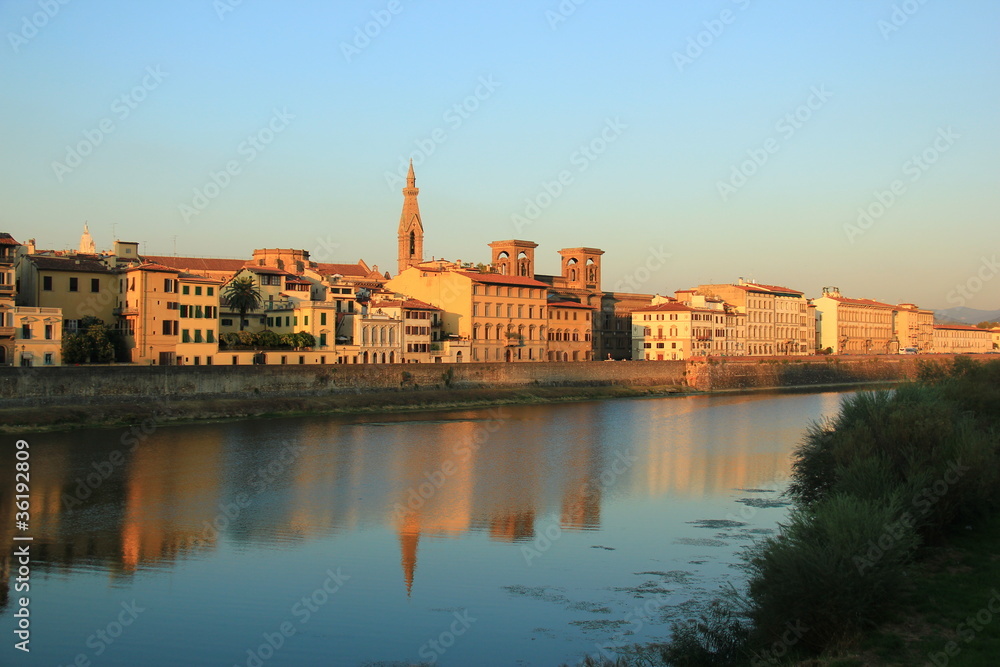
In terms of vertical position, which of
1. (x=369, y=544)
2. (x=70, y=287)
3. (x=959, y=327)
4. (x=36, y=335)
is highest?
(x=959, y=327)

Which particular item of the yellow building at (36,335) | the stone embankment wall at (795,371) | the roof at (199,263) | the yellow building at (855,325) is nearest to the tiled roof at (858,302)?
the yellow building at (855,325)

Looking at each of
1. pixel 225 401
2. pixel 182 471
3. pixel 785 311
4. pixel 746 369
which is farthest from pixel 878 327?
pixel 182 471

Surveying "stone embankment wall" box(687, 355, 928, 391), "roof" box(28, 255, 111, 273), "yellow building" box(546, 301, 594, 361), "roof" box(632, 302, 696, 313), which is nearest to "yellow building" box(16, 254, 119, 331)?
"roof" box(28, 255, 111, 273)

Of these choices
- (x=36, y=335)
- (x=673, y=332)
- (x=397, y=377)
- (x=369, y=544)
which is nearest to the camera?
(x=369, y=544)

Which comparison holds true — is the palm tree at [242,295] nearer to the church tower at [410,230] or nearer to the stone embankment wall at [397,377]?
the stone embankment wall at [397,377]

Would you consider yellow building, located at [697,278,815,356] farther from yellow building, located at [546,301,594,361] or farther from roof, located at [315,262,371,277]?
roof, located at [315,262,371,277]

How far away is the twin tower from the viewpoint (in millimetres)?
100438

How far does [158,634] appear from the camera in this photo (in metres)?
14.8

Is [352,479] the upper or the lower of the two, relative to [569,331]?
lower

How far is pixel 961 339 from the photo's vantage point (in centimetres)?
14650

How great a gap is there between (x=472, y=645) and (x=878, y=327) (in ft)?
424

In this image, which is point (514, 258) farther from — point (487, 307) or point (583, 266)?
point (487, 307)

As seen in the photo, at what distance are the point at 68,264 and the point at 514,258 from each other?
54.5m

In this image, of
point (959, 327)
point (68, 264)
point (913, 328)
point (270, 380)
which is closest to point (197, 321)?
point (270, 380)
